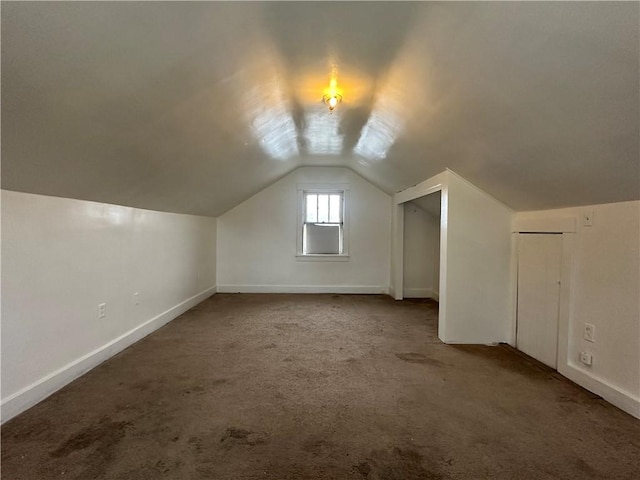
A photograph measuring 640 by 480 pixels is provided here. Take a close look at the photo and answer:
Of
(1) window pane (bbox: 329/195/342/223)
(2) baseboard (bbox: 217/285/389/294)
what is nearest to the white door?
(2) baseboard (bbox: 217/285/389/294)

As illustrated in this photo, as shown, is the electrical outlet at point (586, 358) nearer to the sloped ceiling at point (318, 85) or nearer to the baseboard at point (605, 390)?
the baseboard at point (605, 390)

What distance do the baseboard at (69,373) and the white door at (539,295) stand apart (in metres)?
3.93

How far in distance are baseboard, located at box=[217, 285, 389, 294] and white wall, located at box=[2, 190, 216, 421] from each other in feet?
7.21

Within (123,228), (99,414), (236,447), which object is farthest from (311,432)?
(123,228)

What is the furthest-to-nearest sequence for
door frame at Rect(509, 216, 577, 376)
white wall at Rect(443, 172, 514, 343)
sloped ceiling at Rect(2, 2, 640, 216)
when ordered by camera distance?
white wall at Rect(443, 172, 514, 343) → door frame at Rect(509, 216, 577, 376) → sloped ceiling at Rect(2, 2, 640, 216)

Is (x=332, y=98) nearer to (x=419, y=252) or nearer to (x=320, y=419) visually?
(x=320, y=419)

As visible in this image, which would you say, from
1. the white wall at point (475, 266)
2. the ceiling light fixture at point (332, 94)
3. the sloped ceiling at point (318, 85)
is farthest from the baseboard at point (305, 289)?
the ceiling light fixture at point (332, 94)

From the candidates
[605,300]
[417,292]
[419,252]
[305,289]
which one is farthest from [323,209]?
[605,300]

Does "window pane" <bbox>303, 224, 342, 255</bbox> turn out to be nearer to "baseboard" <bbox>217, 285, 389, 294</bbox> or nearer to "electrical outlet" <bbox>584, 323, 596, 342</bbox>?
"baseboard" <bbox>217, 285, 389, 294</bbox>

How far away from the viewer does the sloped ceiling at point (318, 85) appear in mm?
1354

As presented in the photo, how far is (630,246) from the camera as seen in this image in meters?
2.19

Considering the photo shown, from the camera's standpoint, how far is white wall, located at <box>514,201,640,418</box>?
7.09 feet

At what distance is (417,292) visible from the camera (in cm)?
602

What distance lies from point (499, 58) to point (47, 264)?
3074 mm
